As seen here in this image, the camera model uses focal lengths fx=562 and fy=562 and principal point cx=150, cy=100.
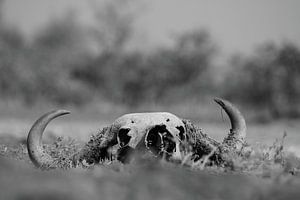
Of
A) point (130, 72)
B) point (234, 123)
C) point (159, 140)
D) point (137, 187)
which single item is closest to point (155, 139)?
point (159, 140)

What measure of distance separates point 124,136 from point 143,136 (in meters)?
0.54

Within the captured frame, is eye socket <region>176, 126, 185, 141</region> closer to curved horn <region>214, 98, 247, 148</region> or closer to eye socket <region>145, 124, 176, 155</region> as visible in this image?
eye socket <region>145, 124, 176, 155</region>

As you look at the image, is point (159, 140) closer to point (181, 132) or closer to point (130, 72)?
point (181, 132)

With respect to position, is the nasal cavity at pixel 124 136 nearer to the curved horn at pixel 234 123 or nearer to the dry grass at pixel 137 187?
the curved horn at pixel 234 123

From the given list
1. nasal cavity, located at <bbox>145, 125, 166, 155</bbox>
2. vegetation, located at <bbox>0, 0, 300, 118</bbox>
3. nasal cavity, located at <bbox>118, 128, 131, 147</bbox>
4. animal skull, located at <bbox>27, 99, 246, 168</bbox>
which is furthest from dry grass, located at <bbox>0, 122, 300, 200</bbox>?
vegetation, located at <bbox>0, 0, 300, 118</bbox>

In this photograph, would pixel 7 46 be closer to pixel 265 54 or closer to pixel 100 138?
pixel 265 54

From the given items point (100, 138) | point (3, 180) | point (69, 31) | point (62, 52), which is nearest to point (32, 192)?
point (3, 180)

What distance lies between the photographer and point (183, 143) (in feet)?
22.9

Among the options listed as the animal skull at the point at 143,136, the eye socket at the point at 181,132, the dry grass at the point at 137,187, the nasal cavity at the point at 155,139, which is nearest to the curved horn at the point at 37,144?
the animal skull at the point at 143,136

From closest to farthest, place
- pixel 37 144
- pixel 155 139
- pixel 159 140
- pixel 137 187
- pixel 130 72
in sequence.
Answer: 1. pixel 137 187
2. pixel 159 140
3. pixel 155 139
4. pixel 37 144
5. pixel 130 72

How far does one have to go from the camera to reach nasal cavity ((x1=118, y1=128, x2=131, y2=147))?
25.0 ft

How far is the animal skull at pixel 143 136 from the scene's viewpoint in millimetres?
7093

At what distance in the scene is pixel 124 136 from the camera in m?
7.78

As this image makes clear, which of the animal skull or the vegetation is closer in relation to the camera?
the animal skull
